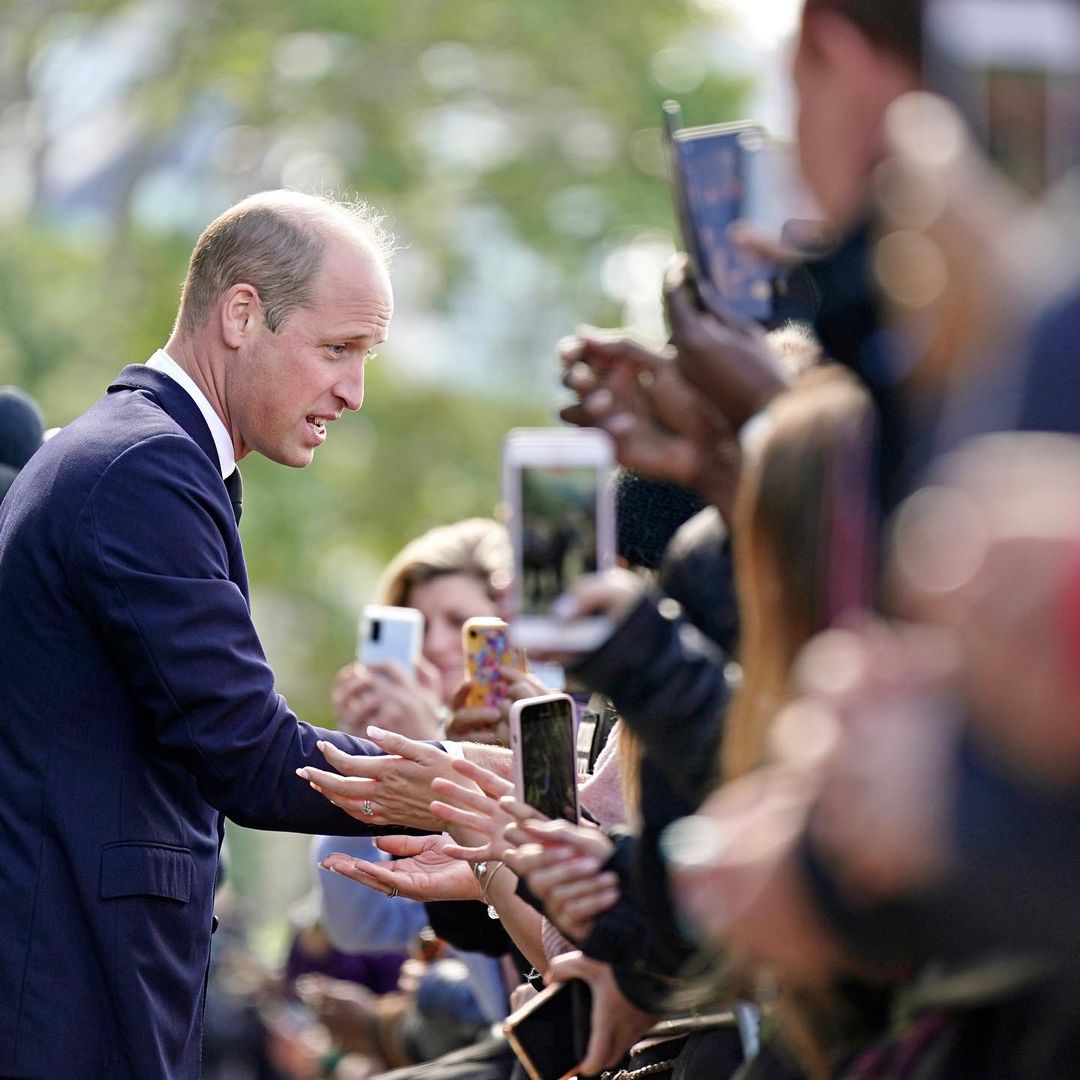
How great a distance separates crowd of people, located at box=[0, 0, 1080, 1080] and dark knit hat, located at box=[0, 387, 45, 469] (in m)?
0.77

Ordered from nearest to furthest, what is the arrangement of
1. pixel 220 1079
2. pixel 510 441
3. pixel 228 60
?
pixel 510 441 → pixel 220 1079 → pixel 228 60

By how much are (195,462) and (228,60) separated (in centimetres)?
1319

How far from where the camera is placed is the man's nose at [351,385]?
3.41m

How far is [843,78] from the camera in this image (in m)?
1.74

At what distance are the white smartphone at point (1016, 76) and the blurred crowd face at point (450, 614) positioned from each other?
330cm

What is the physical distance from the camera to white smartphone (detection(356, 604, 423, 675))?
14.6ft

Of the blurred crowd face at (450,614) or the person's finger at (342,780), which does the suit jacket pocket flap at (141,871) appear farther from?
the blurred crowd face at (450,614)

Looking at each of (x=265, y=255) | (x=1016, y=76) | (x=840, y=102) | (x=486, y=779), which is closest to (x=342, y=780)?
(x=486, y=779)

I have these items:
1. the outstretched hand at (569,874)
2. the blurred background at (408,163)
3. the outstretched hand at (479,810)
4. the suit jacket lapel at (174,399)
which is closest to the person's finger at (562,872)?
the outstretched hand at (569,874)

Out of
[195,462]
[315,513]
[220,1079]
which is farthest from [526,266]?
[195,462]

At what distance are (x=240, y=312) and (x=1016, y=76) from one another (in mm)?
1970

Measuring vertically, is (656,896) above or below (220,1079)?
above

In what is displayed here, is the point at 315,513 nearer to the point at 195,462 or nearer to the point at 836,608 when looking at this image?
the point at 195,462

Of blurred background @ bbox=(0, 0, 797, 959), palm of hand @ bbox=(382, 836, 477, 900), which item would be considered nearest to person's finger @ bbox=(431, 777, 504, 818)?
palm of hand @ bbox=(382, 836, 477, 900)
